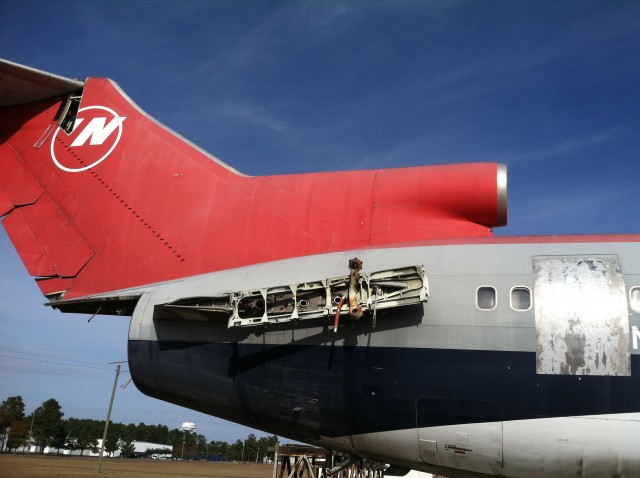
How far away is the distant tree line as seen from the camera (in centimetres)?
10050

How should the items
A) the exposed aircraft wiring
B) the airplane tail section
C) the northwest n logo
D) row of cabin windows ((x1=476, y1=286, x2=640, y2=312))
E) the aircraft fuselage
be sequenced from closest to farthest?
the aircraft fuselage → the exposed aircraft wiring → row of cabin windows ((x1=476, y1=286, x2=640, y2=312)) → the airplane tail section → the northwest n logo

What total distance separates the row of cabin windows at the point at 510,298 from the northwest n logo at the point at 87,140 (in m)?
7.41

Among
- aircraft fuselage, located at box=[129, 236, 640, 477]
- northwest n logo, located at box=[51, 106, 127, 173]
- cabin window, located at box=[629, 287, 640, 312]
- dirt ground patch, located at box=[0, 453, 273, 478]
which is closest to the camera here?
aircraft fuselage, located at box=[129, 236, 640, 477]

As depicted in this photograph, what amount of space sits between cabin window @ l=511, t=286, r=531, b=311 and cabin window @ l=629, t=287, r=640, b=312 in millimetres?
1290

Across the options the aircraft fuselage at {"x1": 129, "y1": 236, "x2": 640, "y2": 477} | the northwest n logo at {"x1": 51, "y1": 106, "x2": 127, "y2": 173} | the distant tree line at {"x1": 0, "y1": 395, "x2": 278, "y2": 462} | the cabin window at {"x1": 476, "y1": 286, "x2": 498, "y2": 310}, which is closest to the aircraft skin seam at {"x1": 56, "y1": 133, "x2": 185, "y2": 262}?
the northwest n logo at {"x1": 51, "y1": 106, "x2": 127, "y2": 173}

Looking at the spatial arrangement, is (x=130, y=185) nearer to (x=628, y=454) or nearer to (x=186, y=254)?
(x=186, y=254)

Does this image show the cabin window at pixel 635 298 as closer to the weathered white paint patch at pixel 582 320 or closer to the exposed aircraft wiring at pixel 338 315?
the weathered white paint patch at pixel 582 320

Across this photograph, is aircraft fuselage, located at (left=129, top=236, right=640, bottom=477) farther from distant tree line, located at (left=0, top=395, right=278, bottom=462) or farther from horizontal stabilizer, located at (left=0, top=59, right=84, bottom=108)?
distant tree line, located at (left=0, top=395, right=278, bottom=462)

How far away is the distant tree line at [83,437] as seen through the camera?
100 metres

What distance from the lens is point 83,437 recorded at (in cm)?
11219

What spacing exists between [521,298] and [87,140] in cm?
849

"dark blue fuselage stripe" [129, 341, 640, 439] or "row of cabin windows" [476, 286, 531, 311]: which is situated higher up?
"row of cabin windows" [476, 286, 531, 311]

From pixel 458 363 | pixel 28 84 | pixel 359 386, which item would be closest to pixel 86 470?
pixel 28 84

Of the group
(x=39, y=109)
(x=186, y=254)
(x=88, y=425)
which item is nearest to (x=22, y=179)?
(x=39, y=109)
